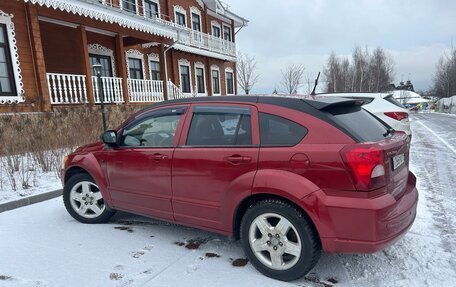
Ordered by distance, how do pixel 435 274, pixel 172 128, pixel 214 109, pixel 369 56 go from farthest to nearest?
pixel 369 56 < pixel 172 128 < pixel 214 109 < pixel 435 274

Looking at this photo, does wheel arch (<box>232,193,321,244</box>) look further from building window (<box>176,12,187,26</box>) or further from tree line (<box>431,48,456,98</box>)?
tree line (<box>431,48,456,98</box>)

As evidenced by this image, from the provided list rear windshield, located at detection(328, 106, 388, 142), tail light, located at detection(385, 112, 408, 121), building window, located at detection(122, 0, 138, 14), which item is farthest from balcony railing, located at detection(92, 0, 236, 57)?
rear windshield, located at detection(328, 106, 388, 142)

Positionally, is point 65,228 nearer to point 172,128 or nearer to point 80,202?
point 80,202

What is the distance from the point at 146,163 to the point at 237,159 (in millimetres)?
1228

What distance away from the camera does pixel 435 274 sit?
2799mm

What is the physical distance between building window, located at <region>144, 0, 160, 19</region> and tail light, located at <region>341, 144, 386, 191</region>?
17.7 metres

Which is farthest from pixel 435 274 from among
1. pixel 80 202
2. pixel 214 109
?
pixel 80 202

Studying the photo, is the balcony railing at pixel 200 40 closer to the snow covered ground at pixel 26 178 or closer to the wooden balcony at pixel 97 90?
the wooden balcony at pixel 97 90

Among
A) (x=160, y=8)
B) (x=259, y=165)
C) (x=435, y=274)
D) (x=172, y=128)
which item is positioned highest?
(x=160, y=8)

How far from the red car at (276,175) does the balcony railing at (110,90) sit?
9.40 m

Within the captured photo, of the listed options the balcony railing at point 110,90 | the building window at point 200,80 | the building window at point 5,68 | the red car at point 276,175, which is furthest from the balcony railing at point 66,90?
the building window at point 200,80

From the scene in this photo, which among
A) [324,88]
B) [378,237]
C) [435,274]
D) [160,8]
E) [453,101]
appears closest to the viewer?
[378,237]

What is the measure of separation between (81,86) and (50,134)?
4.35 m

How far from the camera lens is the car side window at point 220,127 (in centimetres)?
305
